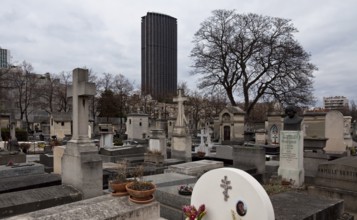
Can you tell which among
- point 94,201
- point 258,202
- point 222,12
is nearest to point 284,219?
point 258,202

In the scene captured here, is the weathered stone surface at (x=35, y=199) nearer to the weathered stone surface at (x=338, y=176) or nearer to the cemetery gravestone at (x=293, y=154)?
the weathered stone surface at (x=338, y=176)

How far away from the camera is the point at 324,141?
15.8m

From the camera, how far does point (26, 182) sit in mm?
7328

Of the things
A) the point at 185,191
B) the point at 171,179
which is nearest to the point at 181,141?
the point at 171,179

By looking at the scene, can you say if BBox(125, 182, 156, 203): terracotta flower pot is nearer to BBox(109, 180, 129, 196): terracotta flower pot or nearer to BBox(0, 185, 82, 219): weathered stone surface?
BBox(109, 180, 129, 196): terracotta flower pot

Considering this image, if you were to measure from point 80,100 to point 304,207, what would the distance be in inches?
213

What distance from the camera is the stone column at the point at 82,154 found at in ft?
21.0

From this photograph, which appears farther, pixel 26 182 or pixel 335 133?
pixel 335 133

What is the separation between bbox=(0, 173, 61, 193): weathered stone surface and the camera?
693 centimetres

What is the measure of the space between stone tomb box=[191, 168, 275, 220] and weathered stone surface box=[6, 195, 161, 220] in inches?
42.6

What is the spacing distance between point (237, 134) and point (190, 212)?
80.5 ft

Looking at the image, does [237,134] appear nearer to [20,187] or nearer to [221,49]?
[221,49]

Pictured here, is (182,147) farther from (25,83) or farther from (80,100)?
(25,83)

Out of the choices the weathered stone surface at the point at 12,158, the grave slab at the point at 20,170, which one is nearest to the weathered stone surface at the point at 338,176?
the grave slab at the point at 20,170
